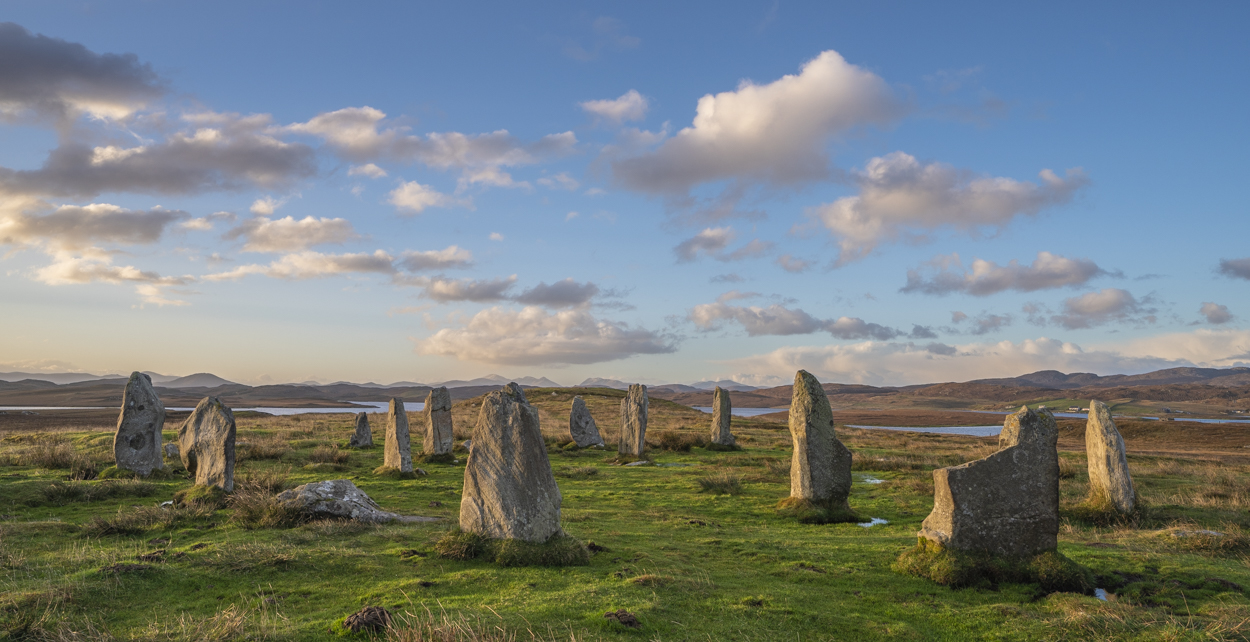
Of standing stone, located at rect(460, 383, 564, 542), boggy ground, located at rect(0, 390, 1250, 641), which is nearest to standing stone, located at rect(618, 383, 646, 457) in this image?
boggy ground, located at rect(0, 390, 1250, 641)

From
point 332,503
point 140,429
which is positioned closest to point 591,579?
point 332,503

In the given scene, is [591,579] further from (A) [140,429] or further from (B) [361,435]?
(B) [361,435]

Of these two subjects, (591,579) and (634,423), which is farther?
(634,423)

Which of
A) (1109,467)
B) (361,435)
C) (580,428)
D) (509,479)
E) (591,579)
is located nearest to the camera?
(591,579)

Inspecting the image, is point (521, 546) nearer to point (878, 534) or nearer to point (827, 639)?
point (827, 639)

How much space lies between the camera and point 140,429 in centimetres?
1889

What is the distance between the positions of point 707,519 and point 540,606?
8339 mm

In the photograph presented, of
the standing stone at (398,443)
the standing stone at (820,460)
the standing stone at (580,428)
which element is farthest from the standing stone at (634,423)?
the standing stone at (820,460)

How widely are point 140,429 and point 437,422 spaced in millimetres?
9845

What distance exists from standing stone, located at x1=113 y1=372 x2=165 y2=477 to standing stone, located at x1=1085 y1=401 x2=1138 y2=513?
25078 millimetres

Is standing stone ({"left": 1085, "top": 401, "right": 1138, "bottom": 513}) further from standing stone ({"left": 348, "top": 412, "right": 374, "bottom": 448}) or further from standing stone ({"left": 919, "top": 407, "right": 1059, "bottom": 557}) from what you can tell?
standing stone ({"left": 348, "top": 412, "right": 374, "bottom": 448})

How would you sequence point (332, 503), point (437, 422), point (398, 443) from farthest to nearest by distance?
point (437, 422), point (398, 443), point (332, 503)

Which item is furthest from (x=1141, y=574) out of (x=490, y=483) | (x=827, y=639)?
(x=490, y=483)

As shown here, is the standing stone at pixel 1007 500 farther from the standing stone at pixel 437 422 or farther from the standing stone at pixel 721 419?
the standing stone at pixel 721 419
